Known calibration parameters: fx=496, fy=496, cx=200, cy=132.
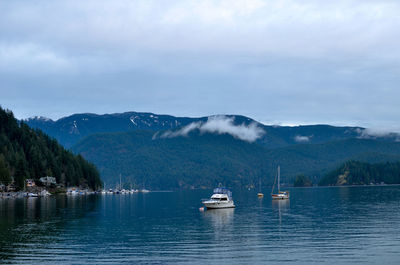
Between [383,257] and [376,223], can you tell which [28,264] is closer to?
[383,257]

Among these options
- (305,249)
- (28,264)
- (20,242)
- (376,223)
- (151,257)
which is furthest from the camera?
(376,223)

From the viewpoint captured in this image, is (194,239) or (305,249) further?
(194,239)

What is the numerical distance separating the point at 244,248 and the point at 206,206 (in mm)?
86074

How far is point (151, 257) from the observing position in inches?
2402

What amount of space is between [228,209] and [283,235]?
7363cm

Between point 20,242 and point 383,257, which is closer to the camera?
point 383,257

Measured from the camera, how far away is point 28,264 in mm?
56625

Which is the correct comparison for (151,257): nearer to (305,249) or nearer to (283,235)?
(305,249)

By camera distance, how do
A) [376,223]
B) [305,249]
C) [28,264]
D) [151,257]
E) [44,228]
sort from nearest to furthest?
[28,264] < [151,257] < [305,249] < [44,228] < [376,223]

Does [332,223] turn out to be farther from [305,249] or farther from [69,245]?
[69,245]

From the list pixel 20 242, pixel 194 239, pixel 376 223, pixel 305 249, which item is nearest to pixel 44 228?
pixel 20 242

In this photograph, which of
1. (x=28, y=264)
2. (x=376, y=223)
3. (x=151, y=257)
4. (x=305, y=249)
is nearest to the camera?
(x=28, y=264)

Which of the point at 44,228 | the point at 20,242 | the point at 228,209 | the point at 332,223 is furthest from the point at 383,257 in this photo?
the point at 228,209

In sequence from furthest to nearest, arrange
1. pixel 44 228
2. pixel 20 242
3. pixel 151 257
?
1. pixel 44 228
2. pixel 20 242
3. pixel 151 257
